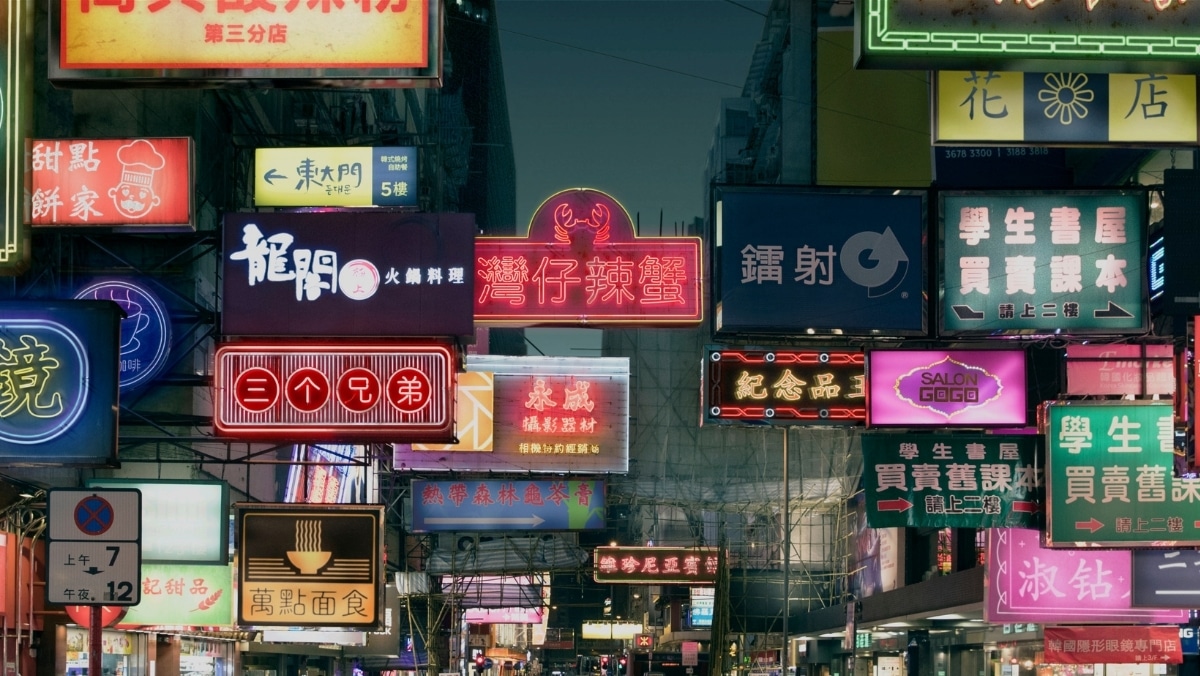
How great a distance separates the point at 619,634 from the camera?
80062 millimetres

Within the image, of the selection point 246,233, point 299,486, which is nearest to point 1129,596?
point 246,233

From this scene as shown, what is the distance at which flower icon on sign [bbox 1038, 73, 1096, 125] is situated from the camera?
10.4 m

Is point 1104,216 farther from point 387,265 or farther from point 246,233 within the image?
point 246,233

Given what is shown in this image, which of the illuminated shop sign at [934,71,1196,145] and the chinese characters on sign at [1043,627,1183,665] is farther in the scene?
the chinese characters on sign at [1043,627,1183,665]

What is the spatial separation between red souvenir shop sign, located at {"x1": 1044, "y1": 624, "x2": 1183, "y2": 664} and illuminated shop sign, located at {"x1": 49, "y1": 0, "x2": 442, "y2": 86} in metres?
17.3

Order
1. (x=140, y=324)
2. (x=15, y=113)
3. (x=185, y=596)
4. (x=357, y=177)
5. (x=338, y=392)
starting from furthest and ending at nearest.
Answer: (x=357, y=177)
(x=185, y=596)
(x=140, y=324)
(x=338, y=392)
(x=15, y=113)

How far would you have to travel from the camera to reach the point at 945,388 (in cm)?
1859

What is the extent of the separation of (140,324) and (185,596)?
17.3 feet

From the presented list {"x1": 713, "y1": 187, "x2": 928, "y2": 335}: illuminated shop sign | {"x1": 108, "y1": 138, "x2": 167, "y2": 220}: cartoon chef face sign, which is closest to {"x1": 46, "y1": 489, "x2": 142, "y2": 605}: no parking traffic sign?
{"x1": 108, "y1": 138, "x2": 167, "y2": 220}: cartoon chef face sign

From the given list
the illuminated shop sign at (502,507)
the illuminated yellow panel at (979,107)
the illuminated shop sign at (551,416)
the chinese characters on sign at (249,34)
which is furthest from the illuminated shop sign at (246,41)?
the illuminated shop sign at (502,507)

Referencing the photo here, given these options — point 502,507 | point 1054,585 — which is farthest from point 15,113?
point 502,507

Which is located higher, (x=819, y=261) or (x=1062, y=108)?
(x=1062, y=108)

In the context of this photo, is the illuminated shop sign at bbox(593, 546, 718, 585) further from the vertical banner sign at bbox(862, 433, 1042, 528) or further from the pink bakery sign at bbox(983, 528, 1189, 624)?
the vertical banner sign at bbox(862, 433, 1042, 528)

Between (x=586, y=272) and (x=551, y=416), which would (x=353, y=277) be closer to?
(x=586, y=272)
